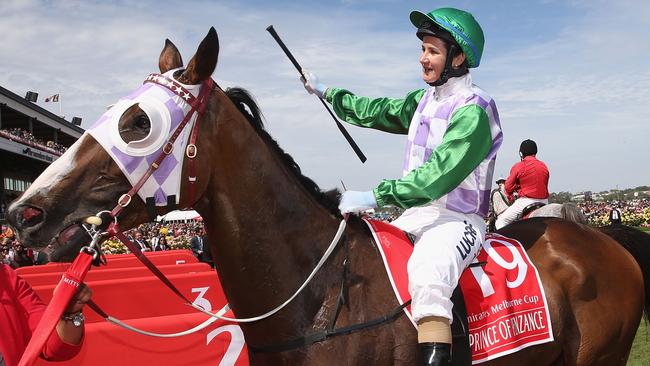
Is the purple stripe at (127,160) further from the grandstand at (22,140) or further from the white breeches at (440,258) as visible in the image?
the grandstand at (22,140)

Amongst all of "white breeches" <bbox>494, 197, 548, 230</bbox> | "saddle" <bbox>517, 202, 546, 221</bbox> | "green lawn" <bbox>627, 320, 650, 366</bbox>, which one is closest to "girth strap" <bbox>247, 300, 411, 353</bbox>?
"green lawn" <bbox>627, 320, 650, 366</bbox>

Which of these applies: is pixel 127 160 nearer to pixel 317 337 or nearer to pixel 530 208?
pixel 317 337

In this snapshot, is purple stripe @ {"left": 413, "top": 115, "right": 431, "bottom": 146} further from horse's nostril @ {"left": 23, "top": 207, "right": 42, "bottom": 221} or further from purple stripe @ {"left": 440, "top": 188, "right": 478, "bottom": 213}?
horse's nostril @ {"left": 23, "top": 207, "right": 42, "bottom": 221}

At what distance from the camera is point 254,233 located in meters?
2.52

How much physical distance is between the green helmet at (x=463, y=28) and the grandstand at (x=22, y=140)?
34.2 m

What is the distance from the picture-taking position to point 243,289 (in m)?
2.54

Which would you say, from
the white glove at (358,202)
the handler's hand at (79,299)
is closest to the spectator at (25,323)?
the handler's hand at (79,299)

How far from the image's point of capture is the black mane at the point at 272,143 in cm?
269

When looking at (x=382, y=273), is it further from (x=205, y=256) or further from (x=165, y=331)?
(x=205, y=256)

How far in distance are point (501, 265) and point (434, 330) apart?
773 millimetres

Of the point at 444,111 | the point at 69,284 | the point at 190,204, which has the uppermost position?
the point at 444,111

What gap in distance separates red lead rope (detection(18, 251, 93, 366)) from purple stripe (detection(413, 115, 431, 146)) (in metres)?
1.62

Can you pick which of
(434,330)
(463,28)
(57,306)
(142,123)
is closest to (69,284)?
(57,306)

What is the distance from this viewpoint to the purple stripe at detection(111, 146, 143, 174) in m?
2.27
